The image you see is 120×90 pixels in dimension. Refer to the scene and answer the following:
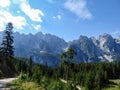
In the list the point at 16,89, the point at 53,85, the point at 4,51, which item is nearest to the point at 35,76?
the point at 16,89

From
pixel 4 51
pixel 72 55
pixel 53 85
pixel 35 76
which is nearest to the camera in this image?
pixel 53 85

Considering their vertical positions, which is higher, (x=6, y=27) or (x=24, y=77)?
(x=6, y=27)

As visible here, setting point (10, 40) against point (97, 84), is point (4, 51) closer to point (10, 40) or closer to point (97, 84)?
point (10, 40)

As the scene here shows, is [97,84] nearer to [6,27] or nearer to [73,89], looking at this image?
[6,27]

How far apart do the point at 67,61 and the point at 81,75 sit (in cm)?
8738

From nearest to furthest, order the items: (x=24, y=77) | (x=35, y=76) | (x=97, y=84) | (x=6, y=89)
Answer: (x=6, y=89) → (x=35, y=76) → (x=24, y=77) → (x=97, y=84)

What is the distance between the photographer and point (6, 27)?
111 m

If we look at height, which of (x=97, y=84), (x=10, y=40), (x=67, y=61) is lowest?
(x=97, y=84)

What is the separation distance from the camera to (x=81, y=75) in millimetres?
193000

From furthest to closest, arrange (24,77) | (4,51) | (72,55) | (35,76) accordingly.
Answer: (72,55) → (4,51) → (24,77) → (35,76)

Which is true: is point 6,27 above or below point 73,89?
above

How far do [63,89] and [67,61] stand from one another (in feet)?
240

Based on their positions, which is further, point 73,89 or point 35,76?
point 35,76

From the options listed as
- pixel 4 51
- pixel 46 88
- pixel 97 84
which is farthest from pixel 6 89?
pixel 97 84
